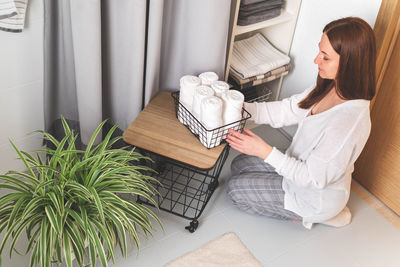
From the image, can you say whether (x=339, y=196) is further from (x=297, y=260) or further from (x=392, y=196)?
(x=392, y=196)

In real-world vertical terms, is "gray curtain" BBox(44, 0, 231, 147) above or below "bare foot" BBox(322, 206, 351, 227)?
above

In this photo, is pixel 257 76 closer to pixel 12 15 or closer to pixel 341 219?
pixel 341 219

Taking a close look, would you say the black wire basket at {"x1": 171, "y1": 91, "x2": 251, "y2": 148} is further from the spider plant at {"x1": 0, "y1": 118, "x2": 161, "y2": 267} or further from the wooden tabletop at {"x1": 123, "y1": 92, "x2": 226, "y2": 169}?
the spider plant at {"x1": 0, "y1": 118, "x2": 161, "y2": 267}

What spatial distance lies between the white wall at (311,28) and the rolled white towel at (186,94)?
0.78 m

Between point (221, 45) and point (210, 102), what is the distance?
338 mm

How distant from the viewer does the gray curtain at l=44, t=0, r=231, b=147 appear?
1.68 m

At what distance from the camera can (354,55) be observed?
1.54m

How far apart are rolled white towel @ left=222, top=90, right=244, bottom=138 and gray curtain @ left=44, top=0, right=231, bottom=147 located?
0.84ft

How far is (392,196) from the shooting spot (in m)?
2.22

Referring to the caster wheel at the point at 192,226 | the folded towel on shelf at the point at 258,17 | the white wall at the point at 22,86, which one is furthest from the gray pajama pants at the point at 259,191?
the white wall at the point at 22,86

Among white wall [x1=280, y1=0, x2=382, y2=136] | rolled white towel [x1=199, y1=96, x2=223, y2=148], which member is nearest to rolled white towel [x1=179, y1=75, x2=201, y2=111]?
rolled white towel [x1=199, y1=96, x2=223, y2=148]

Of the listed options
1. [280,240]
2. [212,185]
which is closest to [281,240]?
[280,240]

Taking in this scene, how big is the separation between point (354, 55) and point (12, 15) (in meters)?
1.19

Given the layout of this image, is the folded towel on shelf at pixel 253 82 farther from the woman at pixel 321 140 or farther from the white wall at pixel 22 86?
the white wall at pixel 22 86
